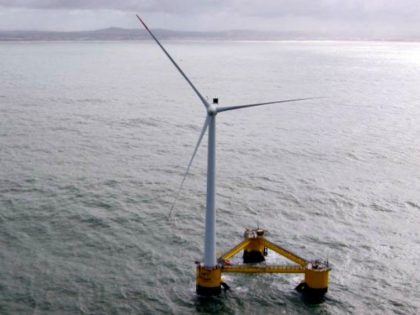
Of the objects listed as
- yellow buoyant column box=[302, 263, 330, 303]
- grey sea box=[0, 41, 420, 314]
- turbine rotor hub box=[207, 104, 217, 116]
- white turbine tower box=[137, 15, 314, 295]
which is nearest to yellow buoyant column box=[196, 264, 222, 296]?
white turbine tower box=[137, 15, 314, 295]

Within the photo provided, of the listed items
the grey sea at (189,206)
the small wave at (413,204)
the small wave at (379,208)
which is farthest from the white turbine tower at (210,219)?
the small wave at (413,204)

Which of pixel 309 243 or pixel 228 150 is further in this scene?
pixel 228 150

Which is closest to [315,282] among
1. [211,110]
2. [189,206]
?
[211,110]

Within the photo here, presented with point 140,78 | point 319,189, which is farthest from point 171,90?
point 319,189

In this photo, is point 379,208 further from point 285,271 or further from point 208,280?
point 208,280

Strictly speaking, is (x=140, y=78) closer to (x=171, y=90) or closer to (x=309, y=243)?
(x=171, y=90)

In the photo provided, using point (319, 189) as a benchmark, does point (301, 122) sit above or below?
above
